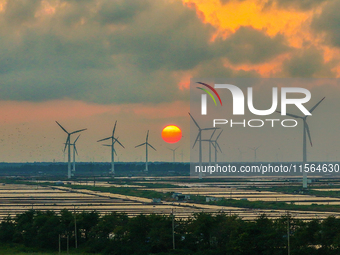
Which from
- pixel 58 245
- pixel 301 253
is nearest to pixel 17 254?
pixel 58 245

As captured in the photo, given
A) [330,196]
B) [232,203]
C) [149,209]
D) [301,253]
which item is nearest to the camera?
[301,253]

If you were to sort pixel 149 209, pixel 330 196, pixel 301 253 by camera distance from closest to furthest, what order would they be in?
pixel 301 253
pixel 149 209
pixel 330 196

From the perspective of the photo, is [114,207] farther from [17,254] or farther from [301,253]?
[301,253]

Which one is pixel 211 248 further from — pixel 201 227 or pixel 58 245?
pixel 58 245

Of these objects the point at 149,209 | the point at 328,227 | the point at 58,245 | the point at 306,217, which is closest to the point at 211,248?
the point at 328,227

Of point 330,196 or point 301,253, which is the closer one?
point 301,253

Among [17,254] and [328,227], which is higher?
[328,227]
